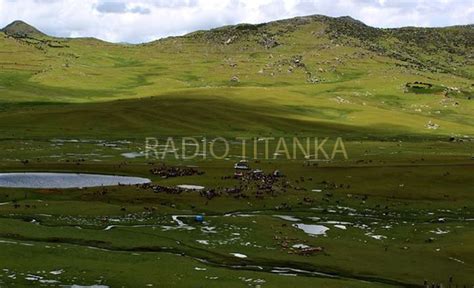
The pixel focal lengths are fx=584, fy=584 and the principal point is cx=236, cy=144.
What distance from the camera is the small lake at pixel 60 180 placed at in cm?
8812

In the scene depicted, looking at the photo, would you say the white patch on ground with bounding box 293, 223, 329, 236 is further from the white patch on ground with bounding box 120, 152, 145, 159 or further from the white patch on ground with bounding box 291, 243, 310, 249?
the white patch on ground with bounding box 120, 152, 145, 159

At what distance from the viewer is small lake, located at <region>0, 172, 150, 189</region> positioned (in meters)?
88.1

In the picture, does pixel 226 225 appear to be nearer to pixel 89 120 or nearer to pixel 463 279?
pixel 463 279

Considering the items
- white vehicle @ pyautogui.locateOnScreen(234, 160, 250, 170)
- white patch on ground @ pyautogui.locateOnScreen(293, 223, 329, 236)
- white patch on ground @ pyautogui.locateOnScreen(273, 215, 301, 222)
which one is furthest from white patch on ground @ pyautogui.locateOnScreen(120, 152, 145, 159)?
white patch on ground @ pyautogui.locateOnScreen(293, 223, 329, 236)

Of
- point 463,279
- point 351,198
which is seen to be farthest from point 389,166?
point 463,279

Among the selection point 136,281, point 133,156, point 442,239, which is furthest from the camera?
point 133,156

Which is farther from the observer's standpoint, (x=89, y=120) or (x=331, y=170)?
(x=89, y=120)

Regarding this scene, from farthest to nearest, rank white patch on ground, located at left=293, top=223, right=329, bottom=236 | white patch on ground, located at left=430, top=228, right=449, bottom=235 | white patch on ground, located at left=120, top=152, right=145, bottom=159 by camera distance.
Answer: white patch on ground, located at left=120, top=152, right=145, bottom=159
white patch on ground, located at left=430, top=228, right=449, bottom=235
white patch on ground, located at left=293, top=223, right=329, bottom=236

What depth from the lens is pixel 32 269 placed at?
4600 cm

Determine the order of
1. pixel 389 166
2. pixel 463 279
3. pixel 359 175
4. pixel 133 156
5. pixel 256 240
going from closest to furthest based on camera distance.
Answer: pixel 463 279 → pixel 256 240 → pixel 359 175 → pixel 389 166 → pixel 133 156

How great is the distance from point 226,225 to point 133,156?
63.0 metres

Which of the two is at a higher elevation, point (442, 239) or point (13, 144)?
point (13, 144)

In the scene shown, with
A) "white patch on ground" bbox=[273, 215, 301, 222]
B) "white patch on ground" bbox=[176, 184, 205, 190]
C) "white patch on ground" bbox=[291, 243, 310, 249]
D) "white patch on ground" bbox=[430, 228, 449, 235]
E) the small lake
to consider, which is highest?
the small lake

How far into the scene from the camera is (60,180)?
9294cm
